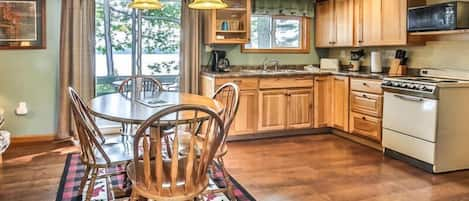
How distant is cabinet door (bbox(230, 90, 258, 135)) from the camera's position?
4.86 meters

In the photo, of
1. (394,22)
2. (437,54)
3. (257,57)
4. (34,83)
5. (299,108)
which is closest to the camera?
(437,54)

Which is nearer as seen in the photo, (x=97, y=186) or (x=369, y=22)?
(x=97, y=186)

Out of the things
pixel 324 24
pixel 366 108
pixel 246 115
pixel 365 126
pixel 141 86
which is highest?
pixel 324 24

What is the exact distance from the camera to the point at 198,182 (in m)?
2.16

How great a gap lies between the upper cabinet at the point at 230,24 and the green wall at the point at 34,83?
1803mm

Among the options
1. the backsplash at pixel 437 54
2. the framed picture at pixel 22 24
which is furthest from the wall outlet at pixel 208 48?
the backsplash at pixel 437 54

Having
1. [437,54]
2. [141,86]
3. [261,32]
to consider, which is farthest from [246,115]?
[437,54]

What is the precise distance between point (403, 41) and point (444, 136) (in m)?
1.21

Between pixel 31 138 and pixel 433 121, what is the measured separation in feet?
14.4

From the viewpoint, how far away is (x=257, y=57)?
18.5ft

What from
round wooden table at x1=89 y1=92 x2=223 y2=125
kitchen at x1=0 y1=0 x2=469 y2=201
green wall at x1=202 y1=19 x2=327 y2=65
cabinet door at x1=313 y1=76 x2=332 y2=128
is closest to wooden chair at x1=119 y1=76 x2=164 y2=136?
kitchen at x1=0 y1=0 x2=469 y2=201

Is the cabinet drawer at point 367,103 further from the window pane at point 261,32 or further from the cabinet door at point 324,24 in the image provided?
the window pane at point 261,32

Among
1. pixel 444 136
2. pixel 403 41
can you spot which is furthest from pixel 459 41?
pixel 444 136

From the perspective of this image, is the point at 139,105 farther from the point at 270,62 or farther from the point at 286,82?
the point at 270,62
